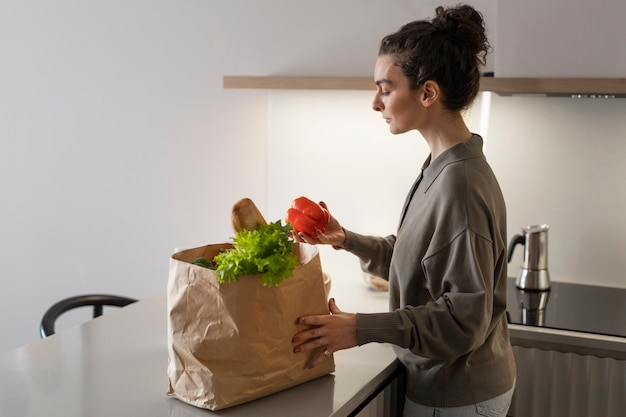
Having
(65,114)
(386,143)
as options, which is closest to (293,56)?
(386,143)

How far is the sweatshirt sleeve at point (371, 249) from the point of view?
186 centimetres

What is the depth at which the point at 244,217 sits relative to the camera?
1.73m

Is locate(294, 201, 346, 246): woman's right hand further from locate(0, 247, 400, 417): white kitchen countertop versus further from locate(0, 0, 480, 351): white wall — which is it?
locate(0, 0, 480, 351): white wall

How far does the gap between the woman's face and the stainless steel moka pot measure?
76 cm

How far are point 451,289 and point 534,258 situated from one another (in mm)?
829

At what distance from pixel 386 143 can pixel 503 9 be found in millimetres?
607

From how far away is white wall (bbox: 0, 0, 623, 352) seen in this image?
2473mm

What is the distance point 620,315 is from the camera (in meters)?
2.03

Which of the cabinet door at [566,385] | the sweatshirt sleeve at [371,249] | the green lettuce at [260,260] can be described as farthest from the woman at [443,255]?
the cabinet door at [566,385]

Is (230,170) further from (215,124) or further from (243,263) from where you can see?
(243,263)

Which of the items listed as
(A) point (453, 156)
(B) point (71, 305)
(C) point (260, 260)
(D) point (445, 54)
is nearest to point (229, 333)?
(C) point (260, 260)

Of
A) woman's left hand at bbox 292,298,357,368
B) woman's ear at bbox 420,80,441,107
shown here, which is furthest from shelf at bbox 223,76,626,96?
woman's left hand at bbox 292,298,357,368

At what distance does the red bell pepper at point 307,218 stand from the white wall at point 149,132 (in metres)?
0.64

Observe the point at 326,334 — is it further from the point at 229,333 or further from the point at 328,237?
the point at 328,237
